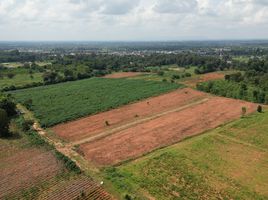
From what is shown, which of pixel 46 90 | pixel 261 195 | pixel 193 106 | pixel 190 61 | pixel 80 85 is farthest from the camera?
pixel 190 61

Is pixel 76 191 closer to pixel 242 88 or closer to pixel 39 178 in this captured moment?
pixel 39 178

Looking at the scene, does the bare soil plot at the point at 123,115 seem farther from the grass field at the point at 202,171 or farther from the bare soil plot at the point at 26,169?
the grass field at the point at 202,171

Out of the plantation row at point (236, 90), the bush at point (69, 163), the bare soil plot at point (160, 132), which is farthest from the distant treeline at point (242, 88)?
the bush at point (69, 163)

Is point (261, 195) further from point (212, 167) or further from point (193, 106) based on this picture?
point (193, 106)

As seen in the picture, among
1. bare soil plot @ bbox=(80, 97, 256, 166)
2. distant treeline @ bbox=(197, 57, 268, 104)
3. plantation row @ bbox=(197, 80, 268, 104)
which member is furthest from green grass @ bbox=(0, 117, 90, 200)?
distant treeline @ bbox=(197, 57, 268, 104)

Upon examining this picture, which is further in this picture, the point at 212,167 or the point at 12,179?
the point at 212,167

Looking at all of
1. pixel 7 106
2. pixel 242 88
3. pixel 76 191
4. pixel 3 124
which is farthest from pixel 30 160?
pixel 242 88

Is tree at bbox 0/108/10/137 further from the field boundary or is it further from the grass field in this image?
the grass field

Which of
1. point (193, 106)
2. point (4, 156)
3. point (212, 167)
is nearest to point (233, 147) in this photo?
point (212, 167)
